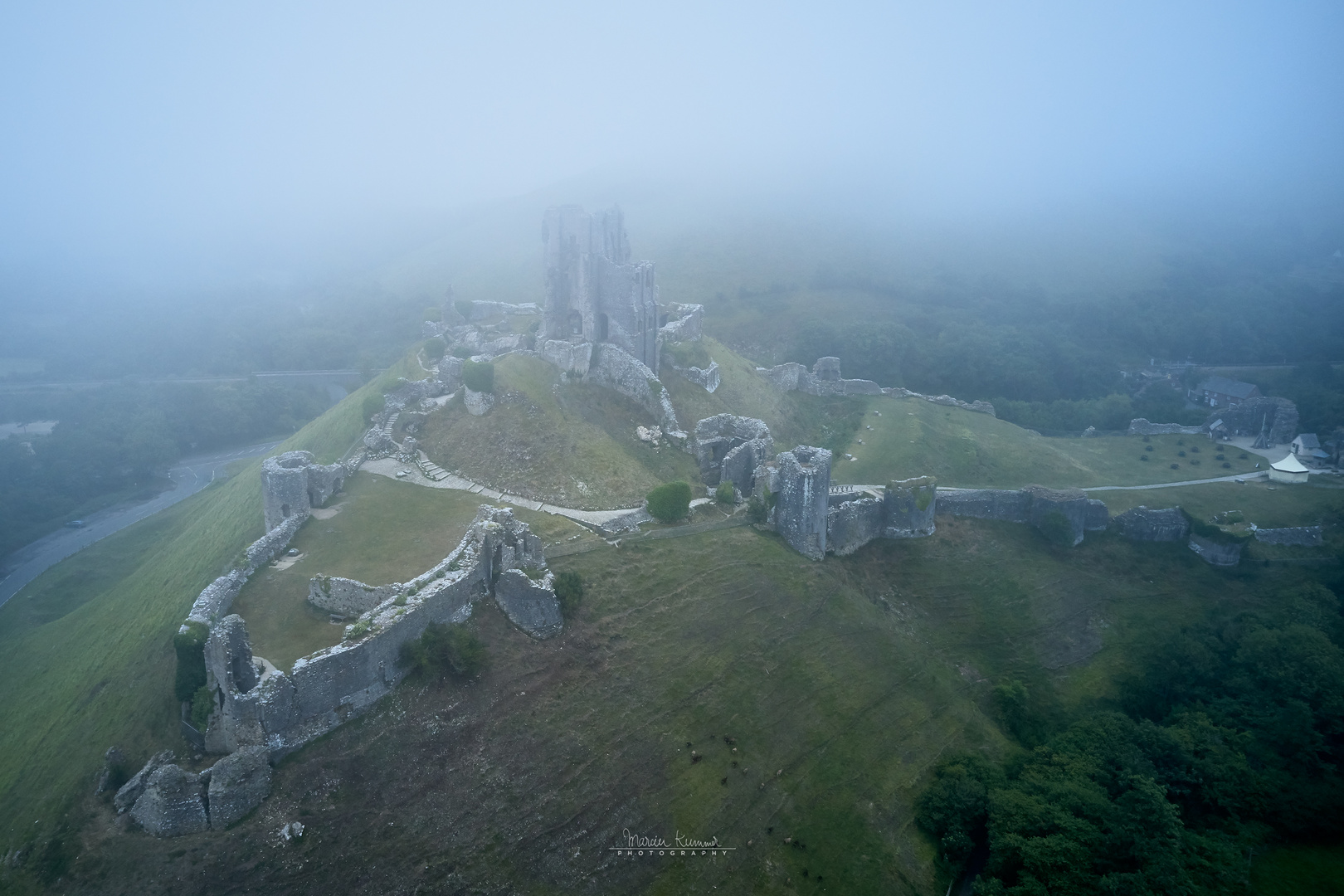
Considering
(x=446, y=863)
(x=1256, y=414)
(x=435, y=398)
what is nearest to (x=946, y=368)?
(x=1256, y=414)

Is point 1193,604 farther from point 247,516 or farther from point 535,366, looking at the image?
point 247,516

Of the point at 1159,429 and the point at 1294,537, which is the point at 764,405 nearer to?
the point at 1294,537

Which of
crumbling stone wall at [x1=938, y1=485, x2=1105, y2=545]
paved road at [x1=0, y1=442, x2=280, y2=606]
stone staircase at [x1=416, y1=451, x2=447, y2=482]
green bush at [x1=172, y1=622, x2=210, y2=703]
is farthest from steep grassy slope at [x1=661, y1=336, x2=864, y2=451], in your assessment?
paved road at [x1=0, y1=442, x2=280, y2=606]

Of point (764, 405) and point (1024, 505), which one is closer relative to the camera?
point (1024, 505)

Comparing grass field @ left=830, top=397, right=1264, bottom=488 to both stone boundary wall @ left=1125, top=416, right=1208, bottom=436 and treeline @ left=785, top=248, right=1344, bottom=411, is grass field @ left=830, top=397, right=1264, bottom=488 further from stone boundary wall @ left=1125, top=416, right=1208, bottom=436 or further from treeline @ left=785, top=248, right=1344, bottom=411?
treeline @ left=785, top=248, right=1344, bottom=411

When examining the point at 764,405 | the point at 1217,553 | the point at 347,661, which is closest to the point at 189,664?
the point at 347,661

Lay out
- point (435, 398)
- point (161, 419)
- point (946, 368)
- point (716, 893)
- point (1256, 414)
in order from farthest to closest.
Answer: point (946, 368)
point (161, 419)
point (1256, 414)
point (435, 398)
point (716, 893)
